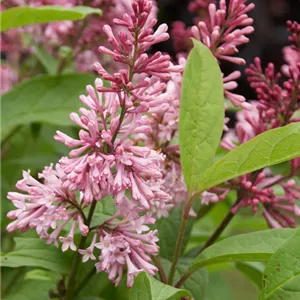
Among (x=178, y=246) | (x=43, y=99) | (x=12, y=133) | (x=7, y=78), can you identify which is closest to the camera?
(x=178, y=246)

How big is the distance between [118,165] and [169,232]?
1.01ft

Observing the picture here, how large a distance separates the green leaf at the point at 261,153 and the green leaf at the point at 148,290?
0.46ft

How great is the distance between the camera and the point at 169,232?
0.99 m

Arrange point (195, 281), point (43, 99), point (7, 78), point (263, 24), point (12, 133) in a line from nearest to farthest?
point (195, 281), point (43, 99), point (12, 133), point (7, 78), point (263, 24)

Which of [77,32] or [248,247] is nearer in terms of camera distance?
[248,247]

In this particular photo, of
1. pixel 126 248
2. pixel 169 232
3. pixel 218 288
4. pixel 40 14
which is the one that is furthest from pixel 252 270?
pixel 40 14

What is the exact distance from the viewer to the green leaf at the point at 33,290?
90 cm

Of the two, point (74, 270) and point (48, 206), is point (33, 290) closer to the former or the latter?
point (74, 270)

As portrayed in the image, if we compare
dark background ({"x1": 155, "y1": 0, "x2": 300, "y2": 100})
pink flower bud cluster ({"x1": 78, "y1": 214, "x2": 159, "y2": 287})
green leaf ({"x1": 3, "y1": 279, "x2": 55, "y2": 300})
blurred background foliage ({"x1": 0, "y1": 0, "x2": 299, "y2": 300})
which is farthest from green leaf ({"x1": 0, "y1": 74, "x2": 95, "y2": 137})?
dark background ({"x1": 155, "y1": 0, "x2": 300, "y2": 100})

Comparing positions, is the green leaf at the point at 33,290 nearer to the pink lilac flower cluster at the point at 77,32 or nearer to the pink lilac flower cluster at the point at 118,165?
the pink lilac flower cluster at the point at 118,165

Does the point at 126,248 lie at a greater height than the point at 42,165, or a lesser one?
greater

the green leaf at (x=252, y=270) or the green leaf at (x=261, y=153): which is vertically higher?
the green leaf at (x=261, y=153)

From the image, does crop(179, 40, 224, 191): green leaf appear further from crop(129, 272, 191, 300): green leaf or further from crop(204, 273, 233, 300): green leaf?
crop(204, 273, 233, 300): green leaf

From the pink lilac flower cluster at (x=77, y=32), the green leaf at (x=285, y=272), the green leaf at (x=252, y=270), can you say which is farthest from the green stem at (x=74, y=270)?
the pink lilac flower cluster at (x=77, y=32)
